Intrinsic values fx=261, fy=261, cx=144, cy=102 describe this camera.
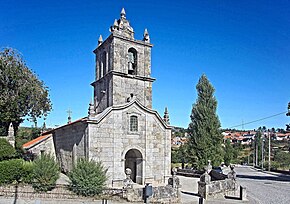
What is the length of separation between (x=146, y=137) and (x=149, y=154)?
4.64 feet

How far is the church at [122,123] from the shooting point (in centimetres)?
1922

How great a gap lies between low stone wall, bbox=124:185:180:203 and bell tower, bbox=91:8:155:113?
27.4 feet

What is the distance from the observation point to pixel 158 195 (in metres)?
14.9

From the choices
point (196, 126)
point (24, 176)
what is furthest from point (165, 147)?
point (196, 126)

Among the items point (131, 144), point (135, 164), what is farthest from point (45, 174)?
point (135, 164)

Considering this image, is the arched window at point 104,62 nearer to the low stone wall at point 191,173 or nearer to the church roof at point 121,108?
the church roof at point 121,108

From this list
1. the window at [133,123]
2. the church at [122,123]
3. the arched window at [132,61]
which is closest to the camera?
the church at [122,123]

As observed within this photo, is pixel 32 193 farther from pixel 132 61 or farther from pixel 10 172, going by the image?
pixel 132 61

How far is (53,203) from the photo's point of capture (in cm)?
1341

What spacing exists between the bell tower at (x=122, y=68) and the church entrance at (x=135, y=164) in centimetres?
438

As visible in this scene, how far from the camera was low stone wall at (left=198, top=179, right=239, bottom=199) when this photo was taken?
1693 centimetres

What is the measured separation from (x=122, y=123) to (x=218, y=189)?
27.6 feet

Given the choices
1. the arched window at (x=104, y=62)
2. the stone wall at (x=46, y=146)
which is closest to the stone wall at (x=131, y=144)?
the arched window at (x=104, y=62)

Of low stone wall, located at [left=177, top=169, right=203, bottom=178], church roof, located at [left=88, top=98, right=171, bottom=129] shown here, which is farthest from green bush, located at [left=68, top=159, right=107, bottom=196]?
low stone wall, located at [left=177, top=169, right=203, bottom=178]
